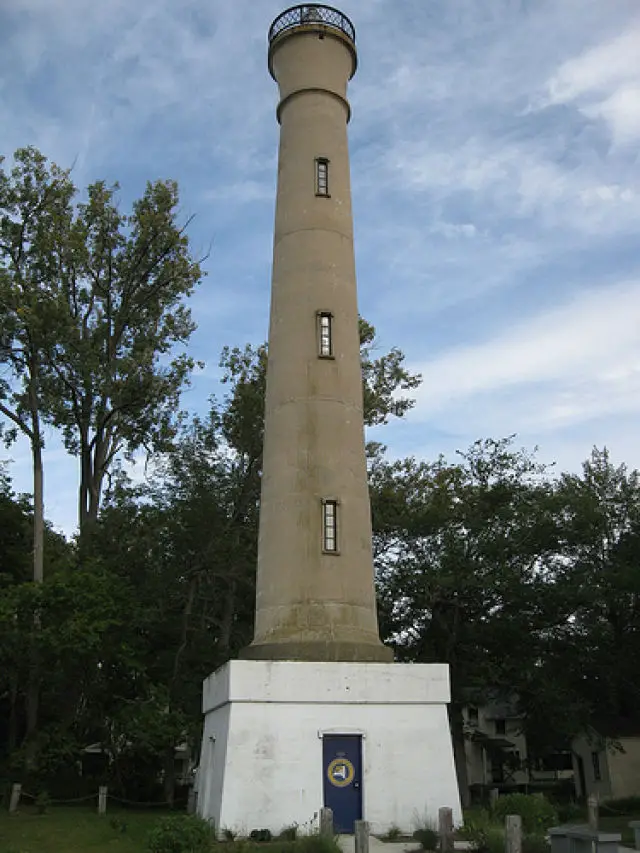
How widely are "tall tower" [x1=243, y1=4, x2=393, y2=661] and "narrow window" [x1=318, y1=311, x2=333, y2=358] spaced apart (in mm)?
26

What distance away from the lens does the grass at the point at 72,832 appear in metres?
14.7

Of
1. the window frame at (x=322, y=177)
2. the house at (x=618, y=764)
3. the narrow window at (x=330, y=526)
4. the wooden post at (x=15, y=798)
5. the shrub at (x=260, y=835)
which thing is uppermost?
the window frame at (x=322, y=177)

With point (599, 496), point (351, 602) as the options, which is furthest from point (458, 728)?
point (351, 602)

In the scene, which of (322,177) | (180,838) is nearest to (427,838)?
(180,838)

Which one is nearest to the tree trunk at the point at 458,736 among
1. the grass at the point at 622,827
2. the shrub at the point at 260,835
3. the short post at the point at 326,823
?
the grass at the point at 622,827

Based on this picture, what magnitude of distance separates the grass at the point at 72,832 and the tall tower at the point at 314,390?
4179 millimetres

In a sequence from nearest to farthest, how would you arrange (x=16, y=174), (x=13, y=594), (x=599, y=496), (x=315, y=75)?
1. (x=315, y=75)
2. (x=13, y=594)
3. (x=16, y=174)
4. (x=599, y=496)

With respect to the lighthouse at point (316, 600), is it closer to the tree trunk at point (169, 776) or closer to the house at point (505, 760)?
the tree trunk at point (169, 776)

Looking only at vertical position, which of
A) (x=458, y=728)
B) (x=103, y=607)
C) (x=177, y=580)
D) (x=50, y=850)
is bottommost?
(x=50, y=850)

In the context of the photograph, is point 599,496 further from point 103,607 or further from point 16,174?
point 16,174

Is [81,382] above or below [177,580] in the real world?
above

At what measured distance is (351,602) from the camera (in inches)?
639

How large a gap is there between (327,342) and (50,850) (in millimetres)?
10805

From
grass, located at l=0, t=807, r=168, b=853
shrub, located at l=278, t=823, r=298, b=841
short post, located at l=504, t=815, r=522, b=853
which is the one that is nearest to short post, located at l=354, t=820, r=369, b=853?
short post, located at l=504, t=815, r=522, b=853
